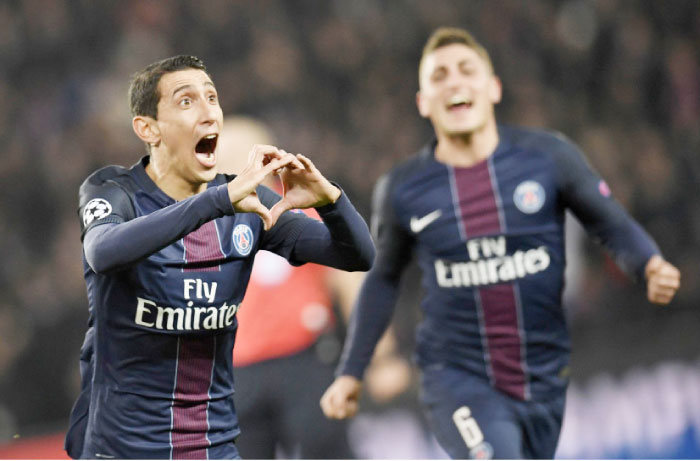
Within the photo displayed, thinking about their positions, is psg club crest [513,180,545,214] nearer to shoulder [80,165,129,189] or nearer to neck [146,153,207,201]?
neck [146,153,207,201]

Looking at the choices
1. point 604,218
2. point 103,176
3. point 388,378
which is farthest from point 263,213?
point 388,378

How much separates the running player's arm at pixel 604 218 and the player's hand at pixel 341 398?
3.83ft

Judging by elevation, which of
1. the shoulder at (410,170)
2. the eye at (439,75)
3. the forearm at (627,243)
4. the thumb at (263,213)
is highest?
the eye at (439,75)

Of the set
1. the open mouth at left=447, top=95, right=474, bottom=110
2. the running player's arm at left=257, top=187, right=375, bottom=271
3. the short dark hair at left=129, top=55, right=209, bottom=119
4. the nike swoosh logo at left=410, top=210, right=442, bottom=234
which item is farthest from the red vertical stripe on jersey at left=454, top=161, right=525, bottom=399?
the short dark hair at left=129, top=55, right=209, bottom=119

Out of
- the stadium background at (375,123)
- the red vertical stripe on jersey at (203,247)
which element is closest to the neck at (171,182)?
the red vertical stripe on jersey at (203,247)

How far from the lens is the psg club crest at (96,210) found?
9.42ft

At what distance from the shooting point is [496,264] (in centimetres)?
415

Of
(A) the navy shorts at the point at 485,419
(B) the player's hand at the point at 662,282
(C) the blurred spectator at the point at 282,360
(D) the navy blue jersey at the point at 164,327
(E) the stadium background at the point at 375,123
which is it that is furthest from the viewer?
(E) the stadium background at the point at 375,123

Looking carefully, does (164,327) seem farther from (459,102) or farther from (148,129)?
(459,102)

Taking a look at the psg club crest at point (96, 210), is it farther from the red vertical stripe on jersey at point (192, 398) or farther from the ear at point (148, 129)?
the red vertical stripe on jersey at point (192, 398)

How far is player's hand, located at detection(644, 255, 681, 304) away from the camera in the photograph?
3797 mm

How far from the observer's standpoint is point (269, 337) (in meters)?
4.61

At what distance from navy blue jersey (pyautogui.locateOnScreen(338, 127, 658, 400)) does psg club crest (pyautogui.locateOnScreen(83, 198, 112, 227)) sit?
168 centimetres

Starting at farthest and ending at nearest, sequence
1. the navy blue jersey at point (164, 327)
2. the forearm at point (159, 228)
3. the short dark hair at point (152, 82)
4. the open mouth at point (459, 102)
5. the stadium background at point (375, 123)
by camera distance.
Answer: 1. the stadium background at point (375, 123)
2. the open mouth at point (459, 102)
3. the short dark hair at point (152, 82)
4. the navy blue jersey at point (164, 327)
5. the forearm at point (159, 228)
